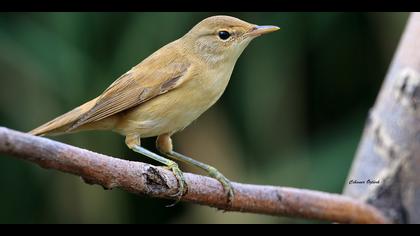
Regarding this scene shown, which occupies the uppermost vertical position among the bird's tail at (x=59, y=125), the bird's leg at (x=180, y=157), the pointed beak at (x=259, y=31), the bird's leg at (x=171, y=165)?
the bird's tail at (x=59, y=125)

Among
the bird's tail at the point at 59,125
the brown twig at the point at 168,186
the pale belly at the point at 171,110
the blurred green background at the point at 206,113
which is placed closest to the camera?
the brown twig at the point at 168,186

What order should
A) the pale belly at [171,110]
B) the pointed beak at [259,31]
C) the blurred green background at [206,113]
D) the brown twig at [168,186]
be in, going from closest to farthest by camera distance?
the brown twig at [168,186] → the pale belly at [171,110] → the pointed beak at [259,31] → the blurred green background at [206,113]

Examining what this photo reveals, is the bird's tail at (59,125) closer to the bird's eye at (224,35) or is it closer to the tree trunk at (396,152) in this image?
the bird's eye at (224,35)

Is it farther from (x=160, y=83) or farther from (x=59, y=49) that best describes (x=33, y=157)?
(x=59, y=49)

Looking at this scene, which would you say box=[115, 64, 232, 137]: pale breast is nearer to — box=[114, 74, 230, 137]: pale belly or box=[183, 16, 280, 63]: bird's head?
box=[114, 74, 230, 137]: pale belly

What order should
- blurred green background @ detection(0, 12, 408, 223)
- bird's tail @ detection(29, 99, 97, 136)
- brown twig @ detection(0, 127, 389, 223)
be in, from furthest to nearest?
1. blurred green background @ detection(0, 12, 408, 223)
2. bird's tail @ detection(29, 99, 97, 136)
3. brown twig @ detection(0, 127, 389, 223)

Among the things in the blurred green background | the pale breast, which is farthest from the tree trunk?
the pale breast

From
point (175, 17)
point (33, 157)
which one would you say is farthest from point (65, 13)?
point (33, 157)

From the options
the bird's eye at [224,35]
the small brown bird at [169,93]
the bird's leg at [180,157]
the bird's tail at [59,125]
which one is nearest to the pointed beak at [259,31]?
the small brown bird at [169,93]
